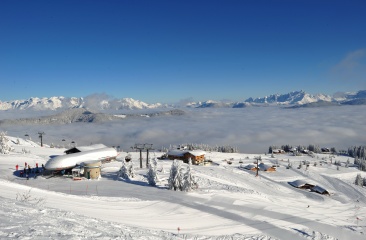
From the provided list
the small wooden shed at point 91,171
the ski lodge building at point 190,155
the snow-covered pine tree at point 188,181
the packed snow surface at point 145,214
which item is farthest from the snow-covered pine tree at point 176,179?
the ski lodge building at point 190,155

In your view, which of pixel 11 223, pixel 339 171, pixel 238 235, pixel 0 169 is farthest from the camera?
pixel 339 171

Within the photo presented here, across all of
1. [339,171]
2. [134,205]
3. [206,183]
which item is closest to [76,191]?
[134,205]

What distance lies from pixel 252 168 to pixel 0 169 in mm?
67431

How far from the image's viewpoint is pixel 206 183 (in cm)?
4522

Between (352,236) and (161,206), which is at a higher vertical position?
(161,206)

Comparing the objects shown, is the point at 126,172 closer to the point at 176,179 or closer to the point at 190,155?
the point at 176,179

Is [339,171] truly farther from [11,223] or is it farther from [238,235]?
[11,223]

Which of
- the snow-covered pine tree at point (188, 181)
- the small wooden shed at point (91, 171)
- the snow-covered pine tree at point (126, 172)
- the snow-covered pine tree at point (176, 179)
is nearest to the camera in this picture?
the snow-covered pine tree at point (188, 181)

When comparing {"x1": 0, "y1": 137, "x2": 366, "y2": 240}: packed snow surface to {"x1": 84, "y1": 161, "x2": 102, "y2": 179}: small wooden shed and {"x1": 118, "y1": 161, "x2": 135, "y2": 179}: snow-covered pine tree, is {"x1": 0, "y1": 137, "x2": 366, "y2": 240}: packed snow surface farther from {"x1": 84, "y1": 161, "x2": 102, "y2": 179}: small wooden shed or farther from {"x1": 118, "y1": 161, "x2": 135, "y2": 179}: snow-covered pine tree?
{"x1": 84, "y1": 161, "x2": 102, "y2": 179}: small wooden shed

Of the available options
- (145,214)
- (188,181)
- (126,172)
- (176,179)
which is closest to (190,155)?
(126,172)

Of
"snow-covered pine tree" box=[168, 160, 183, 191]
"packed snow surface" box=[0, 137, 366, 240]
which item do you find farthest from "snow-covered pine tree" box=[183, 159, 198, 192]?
"packed snow surface" box=[0, 137, 366, 240]

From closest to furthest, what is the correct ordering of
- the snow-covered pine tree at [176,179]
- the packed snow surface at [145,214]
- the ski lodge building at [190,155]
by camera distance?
the packed snow surface at [145,214]
the snow-covered pine tree at [176,179]
the ski lodge building at [190,155]

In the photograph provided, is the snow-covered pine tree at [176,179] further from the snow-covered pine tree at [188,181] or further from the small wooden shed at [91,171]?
the small wooden shed at [91,171]

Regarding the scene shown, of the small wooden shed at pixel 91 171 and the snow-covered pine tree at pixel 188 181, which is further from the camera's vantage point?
the small wooden shed at pixel 91 171
